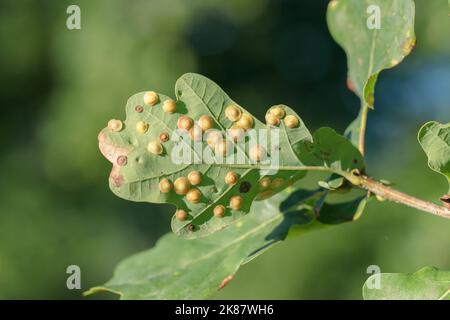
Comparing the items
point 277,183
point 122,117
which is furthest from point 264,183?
point 122,117

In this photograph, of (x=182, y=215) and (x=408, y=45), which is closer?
(x=182, y=215)

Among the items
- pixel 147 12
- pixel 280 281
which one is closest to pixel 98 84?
pixel 147 12

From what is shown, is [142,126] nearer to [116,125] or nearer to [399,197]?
[116,125]

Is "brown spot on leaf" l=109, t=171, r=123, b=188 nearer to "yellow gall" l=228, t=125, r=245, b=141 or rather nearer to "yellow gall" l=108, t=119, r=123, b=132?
"yellow gall" l=108, t=119, r=123, b=132

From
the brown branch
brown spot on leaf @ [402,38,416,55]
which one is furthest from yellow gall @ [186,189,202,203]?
brown spot on leaf @ [402,38,416,55]

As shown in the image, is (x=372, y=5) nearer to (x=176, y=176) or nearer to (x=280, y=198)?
(x=280, y=198)

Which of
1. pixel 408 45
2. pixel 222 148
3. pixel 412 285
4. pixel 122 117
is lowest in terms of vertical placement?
pixel 122 117

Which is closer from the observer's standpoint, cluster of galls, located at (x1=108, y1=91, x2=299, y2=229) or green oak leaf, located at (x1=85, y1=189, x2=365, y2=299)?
cluster of galls, located at (x1=108, y1=91, x2=299, y2=229)
